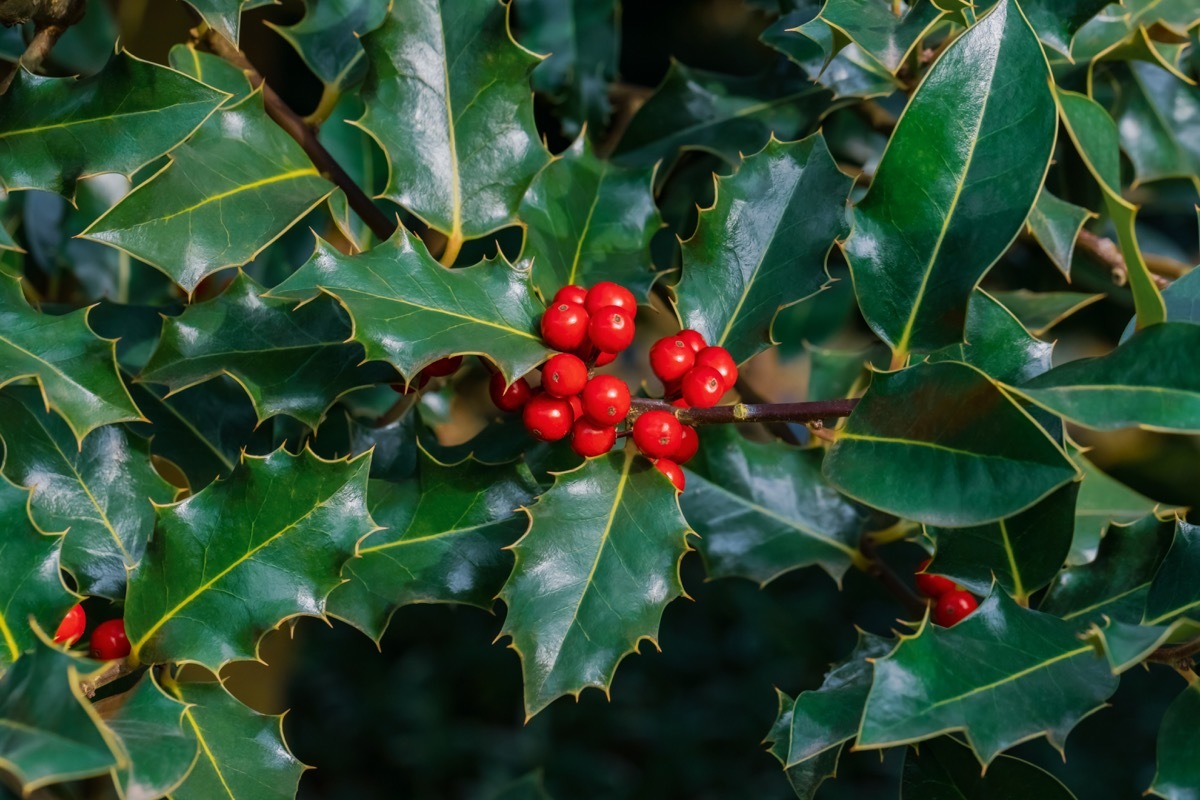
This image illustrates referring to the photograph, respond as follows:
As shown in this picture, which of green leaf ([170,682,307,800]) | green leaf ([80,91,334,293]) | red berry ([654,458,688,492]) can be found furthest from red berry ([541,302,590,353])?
green leaf ([170,682,307,800])

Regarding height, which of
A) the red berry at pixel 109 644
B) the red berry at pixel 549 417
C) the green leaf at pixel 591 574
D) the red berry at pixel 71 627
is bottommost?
the red berry at pixel 109 644

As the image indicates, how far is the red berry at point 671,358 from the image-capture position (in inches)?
32.5

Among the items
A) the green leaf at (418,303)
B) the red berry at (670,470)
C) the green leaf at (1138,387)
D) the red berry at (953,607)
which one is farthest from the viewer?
the red berry at (953,607)

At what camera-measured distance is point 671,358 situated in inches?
32.4

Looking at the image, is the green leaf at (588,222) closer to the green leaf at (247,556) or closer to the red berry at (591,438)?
the red berry at (591,438)

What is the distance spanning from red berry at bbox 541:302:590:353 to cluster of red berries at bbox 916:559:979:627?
37cm

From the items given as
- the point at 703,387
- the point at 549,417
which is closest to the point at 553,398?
the point at 549,417

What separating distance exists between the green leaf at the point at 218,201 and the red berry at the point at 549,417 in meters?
0.26

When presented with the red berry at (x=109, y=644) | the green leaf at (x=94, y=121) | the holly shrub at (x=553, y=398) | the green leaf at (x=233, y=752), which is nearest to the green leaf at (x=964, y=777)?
the holly shrub at (x=553, y=398)

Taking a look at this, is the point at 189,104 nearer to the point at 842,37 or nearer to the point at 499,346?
the point at 499,346

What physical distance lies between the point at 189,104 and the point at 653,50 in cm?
129

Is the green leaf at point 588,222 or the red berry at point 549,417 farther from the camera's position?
the green leaf at point 588,222

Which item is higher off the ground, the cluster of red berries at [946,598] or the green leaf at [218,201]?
the green leaf at [218,201]

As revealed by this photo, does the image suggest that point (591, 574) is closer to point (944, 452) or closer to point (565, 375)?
point (565, 375)
